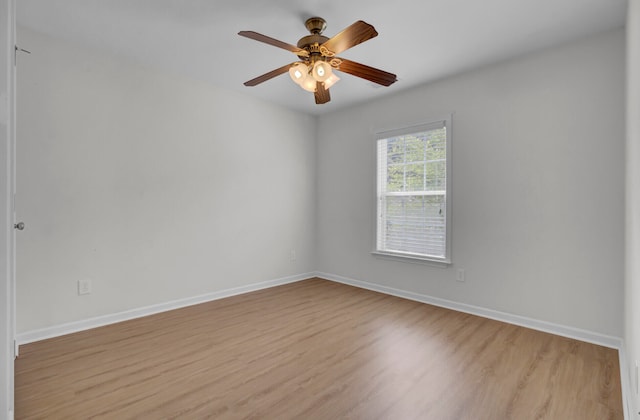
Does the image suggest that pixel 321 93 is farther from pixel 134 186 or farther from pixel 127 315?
pixel 127 315

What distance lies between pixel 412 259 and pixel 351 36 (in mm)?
2606

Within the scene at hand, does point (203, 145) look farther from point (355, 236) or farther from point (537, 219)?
point (537, 219)

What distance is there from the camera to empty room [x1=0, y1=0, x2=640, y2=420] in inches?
76.2

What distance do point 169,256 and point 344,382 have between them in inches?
91.4

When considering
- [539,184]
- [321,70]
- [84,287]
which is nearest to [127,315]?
[84,287]

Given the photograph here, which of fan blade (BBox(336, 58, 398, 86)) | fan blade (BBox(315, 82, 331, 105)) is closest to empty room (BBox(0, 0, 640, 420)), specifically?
fan blade (BBox(336, 58, 398, 86))

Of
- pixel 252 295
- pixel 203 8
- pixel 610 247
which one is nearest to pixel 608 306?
pixel 610 247

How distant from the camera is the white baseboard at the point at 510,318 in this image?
2.58m

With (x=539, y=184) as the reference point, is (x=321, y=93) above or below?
above

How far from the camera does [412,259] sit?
12.5 ft

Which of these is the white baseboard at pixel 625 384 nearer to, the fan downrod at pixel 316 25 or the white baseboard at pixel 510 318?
the white baseboard at pixel 510 318

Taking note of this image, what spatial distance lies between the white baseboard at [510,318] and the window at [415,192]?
0.46 m

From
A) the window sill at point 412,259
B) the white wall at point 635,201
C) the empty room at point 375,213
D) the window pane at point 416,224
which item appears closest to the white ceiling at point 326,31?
the empty room at point 375,213

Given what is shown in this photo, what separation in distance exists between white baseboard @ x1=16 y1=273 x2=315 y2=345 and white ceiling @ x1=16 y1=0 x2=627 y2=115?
2450mm
